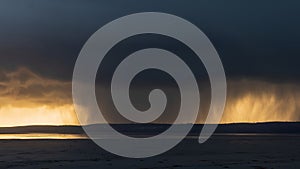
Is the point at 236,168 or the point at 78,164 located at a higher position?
the point at 78,164

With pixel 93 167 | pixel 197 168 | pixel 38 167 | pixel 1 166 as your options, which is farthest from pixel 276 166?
pixel 1 166

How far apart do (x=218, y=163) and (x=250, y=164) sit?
3.66m

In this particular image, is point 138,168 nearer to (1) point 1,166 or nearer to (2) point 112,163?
(2) point 112,163

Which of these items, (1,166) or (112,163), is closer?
(1,166)

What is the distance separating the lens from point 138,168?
189 feet

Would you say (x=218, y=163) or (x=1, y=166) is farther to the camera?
(x=218, y=163)

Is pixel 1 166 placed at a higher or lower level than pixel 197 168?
higher

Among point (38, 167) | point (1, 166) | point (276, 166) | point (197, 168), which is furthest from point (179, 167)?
point (1, 166)

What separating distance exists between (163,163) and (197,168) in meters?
7.01

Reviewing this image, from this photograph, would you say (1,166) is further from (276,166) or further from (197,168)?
(276,166)

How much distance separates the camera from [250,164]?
6412 centimetres

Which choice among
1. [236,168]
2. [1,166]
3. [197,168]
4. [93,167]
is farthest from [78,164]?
[236,168]

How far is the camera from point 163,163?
64.8 metres

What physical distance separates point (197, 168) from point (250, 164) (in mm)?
8526
